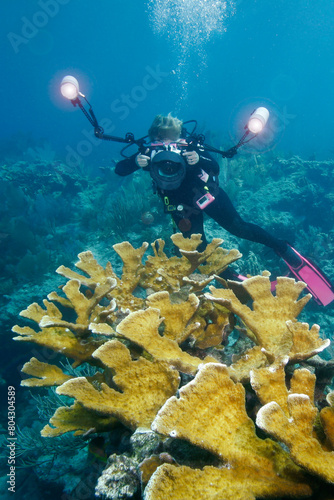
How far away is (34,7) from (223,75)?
68998 millimetres

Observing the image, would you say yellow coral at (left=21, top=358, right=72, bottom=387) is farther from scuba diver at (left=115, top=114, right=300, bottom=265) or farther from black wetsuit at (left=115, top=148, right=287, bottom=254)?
black wetsuit at (left=115, top=148, right=287, bottom=254)

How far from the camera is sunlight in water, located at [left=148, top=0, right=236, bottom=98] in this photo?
70.1m

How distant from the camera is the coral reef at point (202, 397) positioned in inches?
40.8

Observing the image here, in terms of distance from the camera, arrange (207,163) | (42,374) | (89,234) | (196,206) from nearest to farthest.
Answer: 1. (42,374)
2. (207,163)
3. (196,206)
4. (89,234)

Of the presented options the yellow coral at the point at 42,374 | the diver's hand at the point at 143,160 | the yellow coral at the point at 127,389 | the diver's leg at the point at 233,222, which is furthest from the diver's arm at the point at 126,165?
the yellow coral at the point at 127,389

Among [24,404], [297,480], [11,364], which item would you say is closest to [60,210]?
[11,364]

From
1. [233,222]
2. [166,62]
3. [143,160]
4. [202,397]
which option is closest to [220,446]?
[202,397]

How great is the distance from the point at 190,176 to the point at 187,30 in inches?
3352

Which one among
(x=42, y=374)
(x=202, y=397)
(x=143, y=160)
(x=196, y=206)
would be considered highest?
(x=143, y=160)

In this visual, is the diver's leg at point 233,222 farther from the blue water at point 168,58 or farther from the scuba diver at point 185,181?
the blue water at point 168,58

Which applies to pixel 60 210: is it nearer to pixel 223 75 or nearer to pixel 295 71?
pixel 223 75

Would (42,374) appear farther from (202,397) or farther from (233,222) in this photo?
(233,222)

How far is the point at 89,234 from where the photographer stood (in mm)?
8938

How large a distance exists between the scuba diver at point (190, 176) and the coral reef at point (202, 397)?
2.21 meters
